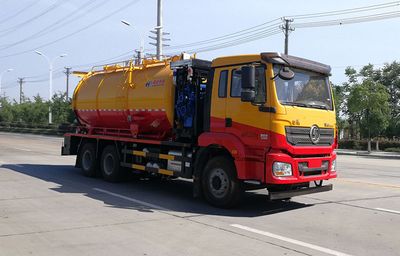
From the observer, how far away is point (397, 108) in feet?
196

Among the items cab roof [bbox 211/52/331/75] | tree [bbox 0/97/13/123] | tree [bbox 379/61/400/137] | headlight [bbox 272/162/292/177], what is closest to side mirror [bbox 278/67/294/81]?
cab roof [bbox 211/52/331/75]

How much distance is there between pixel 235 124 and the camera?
9.45m

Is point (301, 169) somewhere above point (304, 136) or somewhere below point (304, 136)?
below

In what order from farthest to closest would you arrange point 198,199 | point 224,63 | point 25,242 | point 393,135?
point 393,135
point 198,199
point 224,63
point 25,242

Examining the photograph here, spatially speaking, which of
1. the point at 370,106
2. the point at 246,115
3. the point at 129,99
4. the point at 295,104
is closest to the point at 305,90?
the point at 295,104

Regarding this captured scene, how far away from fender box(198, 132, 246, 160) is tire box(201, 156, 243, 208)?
307mm

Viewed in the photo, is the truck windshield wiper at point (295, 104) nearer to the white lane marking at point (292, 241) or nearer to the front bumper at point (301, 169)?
the front bumper at point (301, 169)

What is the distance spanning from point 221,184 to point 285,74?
2.48 metres

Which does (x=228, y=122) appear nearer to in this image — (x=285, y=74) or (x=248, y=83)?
(x=248, y=83)

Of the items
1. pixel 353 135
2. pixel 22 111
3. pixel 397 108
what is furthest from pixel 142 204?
pixel 22 111

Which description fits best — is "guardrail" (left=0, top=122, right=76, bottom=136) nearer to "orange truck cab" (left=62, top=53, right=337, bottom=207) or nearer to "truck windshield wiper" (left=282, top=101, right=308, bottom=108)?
"orange truck cab" (left=62, top=53, right=337, bottom=207)

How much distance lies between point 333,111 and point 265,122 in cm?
201

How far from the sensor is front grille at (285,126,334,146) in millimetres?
8977

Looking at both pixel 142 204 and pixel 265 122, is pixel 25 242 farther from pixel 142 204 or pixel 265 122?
pixel 265 122
